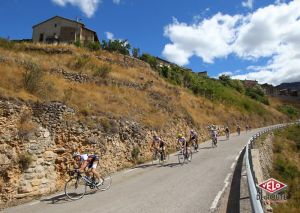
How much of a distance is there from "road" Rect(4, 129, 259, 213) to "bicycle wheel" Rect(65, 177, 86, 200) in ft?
0.92

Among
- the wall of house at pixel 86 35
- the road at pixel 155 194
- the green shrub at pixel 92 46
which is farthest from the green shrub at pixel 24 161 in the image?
the wall of house at pixel 86 35

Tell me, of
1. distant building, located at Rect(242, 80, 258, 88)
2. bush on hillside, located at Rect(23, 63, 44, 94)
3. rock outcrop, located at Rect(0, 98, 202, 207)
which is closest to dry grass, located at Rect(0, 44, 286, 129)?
bush on hillside, located at Rect(23, 63, 44, 94)

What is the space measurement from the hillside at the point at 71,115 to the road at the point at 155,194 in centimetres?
157

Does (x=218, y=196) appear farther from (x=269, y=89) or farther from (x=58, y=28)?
(x=269, y=89)

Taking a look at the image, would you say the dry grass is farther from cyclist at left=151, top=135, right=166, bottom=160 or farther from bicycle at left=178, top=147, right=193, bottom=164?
bicycle at left=178, top=147, right=193, bottom=164

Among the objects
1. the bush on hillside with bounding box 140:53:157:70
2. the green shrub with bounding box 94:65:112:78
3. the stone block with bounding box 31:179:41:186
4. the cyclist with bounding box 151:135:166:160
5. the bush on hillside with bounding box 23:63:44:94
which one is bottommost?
the stone block with bounding box 31:179:41:186

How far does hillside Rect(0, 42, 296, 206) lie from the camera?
14.1 meters

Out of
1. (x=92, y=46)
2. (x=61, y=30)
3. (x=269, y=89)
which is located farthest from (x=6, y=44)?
(x=269, y=89)

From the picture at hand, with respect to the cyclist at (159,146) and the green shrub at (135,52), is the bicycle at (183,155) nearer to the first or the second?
the cyclist at (159,146)

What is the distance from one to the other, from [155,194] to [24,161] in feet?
18.2

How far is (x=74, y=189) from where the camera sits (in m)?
14.1

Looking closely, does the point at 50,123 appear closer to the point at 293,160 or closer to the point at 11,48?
the point at 11,48

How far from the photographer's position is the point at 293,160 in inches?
1398

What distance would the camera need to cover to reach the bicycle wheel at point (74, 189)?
42.6 feet
